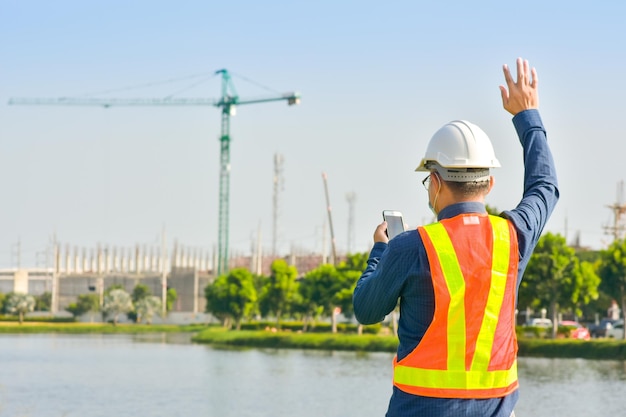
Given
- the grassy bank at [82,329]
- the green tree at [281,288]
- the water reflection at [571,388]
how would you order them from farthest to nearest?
the grassy bank at [82,329] → the green tree at [281,288] → the water reflection at [571,388]

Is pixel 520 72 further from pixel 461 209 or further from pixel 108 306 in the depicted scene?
pixel 108 306

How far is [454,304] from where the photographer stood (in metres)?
3.25

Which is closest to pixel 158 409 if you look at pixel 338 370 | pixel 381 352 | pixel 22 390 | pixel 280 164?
pixel 22 390

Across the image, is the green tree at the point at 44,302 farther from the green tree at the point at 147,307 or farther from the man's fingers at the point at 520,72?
the man's fingers at the point at 520,72

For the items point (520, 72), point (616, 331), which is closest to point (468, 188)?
point (520, 72)

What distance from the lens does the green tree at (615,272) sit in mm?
50781

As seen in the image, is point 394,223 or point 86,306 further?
point 86,306

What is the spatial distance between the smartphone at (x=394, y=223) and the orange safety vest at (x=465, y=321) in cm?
19

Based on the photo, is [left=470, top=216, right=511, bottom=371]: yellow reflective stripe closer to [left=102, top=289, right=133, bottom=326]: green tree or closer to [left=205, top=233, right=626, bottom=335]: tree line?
[left=205, top=233, right=626, bottom=335]: tree line

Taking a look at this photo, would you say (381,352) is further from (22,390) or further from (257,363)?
(22,390)

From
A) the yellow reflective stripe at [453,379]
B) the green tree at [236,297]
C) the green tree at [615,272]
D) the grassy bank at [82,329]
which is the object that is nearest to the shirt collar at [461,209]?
the yellow reflective stripe at [453,379]

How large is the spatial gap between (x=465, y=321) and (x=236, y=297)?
257 feet

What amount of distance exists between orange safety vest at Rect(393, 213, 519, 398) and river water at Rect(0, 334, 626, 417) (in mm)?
20623

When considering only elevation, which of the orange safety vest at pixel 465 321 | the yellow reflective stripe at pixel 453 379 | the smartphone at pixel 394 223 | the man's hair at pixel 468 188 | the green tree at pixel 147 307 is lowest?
the yellow reflective stripe at pixel 453 379
